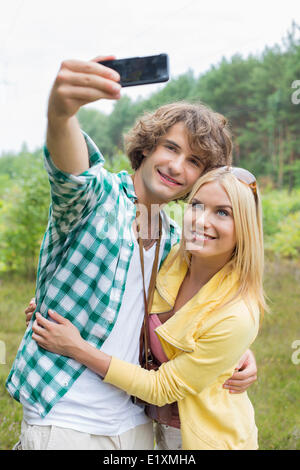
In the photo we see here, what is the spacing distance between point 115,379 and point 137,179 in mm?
859

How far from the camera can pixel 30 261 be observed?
27.7ft

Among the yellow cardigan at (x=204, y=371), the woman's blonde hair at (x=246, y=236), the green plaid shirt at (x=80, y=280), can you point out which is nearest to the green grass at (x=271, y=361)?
the green plaid shirt at (x=80, y=280)

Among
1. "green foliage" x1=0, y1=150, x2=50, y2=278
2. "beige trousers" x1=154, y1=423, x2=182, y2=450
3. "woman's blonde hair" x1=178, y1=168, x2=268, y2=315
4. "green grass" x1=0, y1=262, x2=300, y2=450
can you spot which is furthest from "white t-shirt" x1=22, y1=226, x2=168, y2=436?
"green foliage" x1=0, y1=150, x2=50, y2=278

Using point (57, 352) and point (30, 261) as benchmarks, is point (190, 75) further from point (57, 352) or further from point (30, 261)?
point (57, 352)

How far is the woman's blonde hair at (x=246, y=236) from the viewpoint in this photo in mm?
1880

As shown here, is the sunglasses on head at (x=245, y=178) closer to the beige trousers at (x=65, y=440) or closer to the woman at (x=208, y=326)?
the woman at (x=208, y=326)

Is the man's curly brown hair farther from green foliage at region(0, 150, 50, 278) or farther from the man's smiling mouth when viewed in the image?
green foliage at region(0, 150, 50, 278)

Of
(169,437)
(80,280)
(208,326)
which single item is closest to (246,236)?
(208,326)

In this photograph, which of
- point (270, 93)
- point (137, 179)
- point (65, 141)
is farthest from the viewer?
point (270, 93)

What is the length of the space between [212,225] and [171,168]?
0.30 metres

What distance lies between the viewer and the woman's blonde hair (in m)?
1.88

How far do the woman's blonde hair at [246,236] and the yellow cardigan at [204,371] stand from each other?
47 millimetres

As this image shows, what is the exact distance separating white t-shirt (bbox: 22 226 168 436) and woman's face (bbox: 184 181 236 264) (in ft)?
0.71
